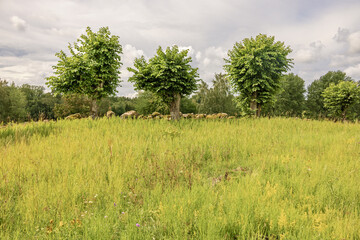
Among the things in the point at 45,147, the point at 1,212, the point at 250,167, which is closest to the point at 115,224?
the point at 1,212

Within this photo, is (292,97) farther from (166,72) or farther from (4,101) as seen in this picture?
(4,101)

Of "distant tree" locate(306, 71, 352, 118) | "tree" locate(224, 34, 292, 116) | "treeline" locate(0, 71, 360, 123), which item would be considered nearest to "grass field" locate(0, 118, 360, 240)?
"tree" locate(224, 34, 292, 116)

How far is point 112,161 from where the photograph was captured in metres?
5.20

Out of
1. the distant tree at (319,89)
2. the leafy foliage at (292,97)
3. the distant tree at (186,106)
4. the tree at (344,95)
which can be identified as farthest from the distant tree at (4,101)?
the distant tree at (319,89)

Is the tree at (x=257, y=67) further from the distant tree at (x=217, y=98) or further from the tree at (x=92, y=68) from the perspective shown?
the distant tree at (x=217, y=98)

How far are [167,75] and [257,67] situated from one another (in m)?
7.10

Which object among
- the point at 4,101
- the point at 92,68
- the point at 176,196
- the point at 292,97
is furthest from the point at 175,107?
the point at 4,101

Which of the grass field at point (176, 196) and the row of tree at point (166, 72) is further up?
the row of tree at point (166, 72)

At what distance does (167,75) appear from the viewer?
40.0ft

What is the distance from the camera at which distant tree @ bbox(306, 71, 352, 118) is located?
4391 cm

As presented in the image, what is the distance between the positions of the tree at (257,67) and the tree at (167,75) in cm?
450

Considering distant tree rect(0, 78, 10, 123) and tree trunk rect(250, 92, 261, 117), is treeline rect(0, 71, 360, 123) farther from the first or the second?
tree trunk rect(250, 92, 261, 117)

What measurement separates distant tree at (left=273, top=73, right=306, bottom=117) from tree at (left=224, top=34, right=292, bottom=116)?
29216 mm

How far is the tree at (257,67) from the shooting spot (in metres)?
14.3
